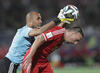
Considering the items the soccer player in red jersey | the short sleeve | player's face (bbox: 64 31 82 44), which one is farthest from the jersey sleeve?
the short sleeve

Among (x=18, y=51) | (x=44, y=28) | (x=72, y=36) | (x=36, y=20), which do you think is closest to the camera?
(x=72, y=36)

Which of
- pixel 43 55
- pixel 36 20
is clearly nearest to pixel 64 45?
pixel 36 20

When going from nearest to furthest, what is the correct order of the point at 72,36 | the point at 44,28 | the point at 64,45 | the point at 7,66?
the point at 72,36, the point at 44,28, the point at 7,66, the point at 64,45

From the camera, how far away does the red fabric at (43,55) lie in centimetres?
605

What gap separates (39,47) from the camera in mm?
6125

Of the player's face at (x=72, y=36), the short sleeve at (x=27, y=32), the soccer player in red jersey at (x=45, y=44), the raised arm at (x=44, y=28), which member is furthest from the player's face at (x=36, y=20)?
the player's face at (x=72, y=36)

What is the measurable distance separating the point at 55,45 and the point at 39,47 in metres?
0.31

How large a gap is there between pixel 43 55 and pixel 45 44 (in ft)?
1.07

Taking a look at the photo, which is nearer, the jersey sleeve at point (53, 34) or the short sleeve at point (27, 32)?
the jersey sleeve at point (53, 34)

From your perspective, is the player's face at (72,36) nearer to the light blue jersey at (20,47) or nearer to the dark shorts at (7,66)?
the light blue jersey at (20,47)

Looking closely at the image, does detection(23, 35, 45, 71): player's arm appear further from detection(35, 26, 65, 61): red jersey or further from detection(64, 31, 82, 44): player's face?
detection(64, 31, 82, 44): player's face

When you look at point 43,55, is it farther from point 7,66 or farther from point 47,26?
point 7,66

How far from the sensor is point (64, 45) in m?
16.6

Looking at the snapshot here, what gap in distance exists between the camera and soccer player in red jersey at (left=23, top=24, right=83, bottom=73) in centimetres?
592
